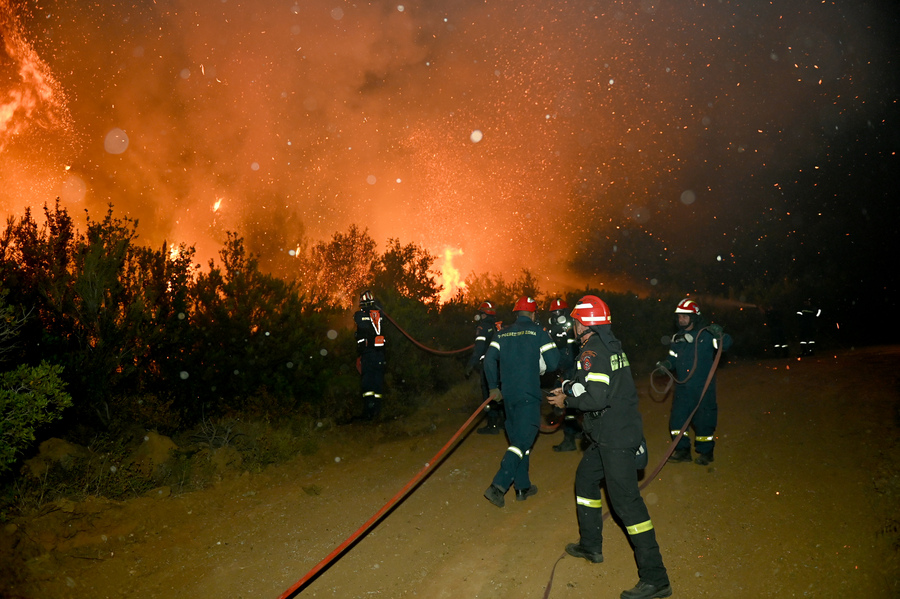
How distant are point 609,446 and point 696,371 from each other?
10.9 feet

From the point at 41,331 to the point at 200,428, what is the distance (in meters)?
2.33

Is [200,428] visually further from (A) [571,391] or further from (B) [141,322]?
(A) [571,391]

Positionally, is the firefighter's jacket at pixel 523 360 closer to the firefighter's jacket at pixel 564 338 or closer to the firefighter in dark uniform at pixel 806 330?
the firefighter's jacket at pixel 564 338

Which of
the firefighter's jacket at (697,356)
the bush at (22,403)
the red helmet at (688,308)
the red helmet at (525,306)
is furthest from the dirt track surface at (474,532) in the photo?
the red helmet at (525,306)

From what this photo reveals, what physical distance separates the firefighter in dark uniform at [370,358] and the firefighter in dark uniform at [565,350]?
3213 millimetres

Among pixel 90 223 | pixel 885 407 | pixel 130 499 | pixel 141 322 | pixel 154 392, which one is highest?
pixel 90 223

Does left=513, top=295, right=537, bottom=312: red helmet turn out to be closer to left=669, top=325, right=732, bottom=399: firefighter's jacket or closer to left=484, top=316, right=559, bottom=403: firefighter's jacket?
left=484, top=316, right=559, bottom=403: firefighter's jacket

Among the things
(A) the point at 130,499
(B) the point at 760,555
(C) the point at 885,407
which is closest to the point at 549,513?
(B) the point at 760,555

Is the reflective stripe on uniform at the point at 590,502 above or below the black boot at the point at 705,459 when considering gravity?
above

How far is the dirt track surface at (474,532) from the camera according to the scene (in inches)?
163

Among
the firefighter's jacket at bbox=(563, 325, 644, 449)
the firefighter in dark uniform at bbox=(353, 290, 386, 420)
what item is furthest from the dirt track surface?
the firefighter in dark uniform at bbox=(353, 290, 386, 420)

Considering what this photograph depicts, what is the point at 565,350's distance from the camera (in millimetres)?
7836

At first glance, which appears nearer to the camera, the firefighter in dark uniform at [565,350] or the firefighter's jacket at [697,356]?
the firefighter's jacket at [697,356]

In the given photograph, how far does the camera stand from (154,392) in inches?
304
